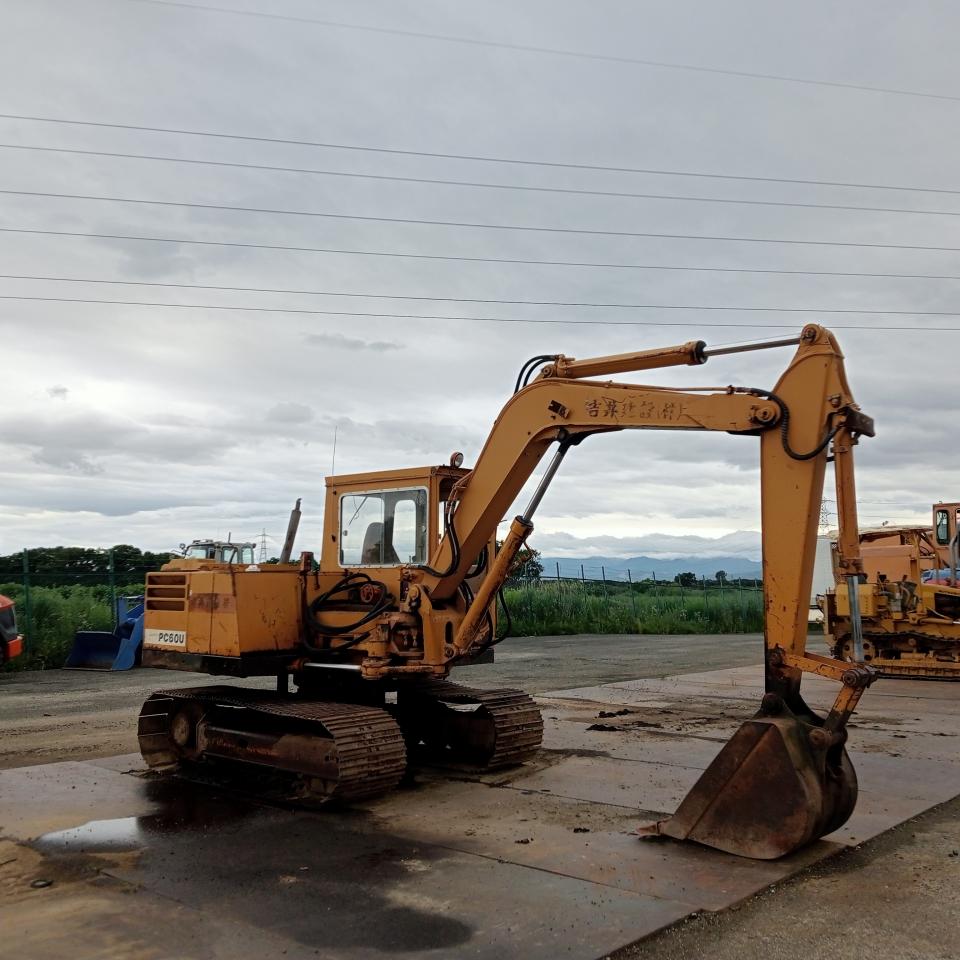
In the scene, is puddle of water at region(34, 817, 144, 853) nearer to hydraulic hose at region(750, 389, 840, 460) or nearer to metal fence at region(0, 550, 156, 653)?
hydraulic hose at region(750, 389, 840, 460)

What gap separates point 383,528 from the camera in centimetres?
934

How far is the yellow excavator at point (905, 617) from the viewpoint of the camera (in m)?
16.5

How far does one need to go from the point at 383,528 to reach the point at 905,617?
431 inches

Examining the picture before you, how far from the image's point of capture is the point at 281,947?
513 centimetres

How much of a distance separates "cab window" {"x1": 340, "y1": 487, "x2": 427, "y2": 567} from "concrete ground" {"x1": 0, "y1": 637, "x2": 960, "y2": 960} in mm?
2049

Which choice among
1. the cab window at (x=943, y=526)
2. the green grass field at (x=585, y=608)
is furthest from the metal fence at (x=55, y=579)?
the cab window at (x=943, y=526)

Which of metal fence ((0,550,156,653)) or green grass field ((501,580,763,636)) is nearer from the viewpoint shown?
metal fence ((0,550,156,653))

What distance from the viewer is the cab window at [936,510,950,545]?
59.6 feet

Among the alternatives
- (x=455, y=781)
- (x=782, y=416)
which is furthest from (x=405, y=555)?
(x=782, y=416)

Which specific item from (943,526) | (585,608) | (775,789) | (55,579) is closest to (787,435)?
(775,789)

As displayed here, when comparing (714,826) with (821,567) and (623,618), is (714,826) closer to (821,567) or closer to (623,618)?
(623,618)

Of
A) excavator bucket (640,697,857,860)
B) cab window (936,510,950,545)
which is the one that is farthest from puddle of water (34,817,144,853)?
cab window (936,510,950,545)

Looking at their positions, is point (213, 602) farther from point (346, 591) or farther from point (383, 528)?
point (383, 528)

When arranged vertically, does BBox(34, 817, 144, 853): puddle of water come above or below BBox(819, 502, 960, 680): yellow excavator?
below
